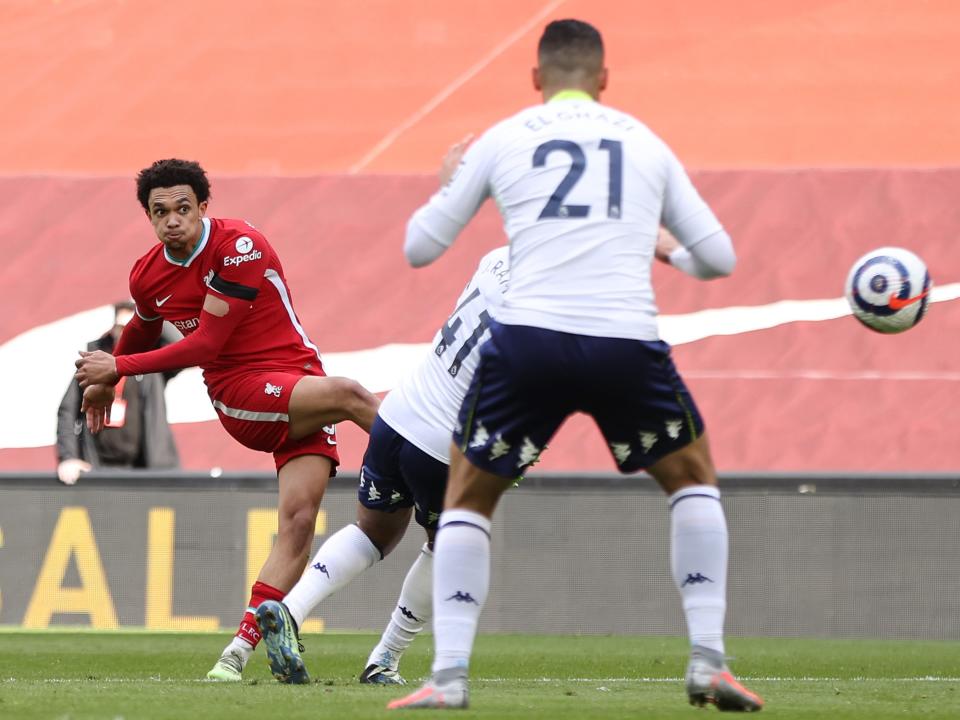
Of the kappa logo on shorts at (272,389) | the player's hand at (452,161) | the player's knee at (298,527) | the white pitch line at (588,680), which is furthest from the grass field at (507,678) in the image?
the player's hand at (452,161)

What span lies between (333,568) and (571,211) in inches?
94.9

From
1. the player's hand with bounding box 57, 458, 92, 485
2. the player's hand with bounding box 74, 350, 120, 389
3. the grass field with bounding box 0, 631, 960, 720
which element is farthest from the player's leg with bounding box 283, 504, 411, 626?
the player's hand with bounding box 57, 458, 92, 485

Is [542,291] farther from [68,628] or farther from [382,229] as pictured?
[382,229]

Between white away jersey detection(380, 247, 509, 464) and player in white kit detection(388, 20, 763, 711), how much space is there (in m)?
1.24

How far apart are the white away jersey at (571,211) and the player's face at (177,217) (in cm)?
232

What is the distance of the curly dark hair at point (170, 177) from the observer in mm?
7043

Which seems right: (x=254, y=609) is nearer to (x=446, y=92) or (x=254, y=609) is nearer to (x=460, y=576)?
(x=460, y=576)

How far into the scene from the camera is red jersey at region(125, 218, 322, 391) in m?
7.04

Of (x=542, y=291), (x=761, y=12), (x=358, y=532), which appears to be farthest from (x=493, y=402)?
(x=761, y=12)

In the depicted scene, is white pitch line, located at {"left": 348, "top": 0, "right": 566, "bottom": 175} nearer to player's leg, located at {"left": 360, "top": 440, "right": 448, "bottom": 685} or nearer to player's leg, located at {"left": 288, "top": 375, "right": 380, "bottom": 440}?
player's leg, located at {"left": 288, "top": 375, "right": 380, "bottom": 440}

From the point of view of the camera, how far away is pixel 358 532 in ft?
22.5

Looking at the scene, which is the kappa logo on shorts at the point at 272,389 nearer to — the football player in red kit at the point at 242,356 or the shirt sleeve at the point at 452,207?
the football player in red kit at the point at 242,356

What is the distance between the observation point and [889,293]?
304 inches

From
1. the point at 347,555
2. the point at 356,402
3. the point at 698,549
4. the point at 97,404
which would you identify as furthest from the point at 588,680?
the point at 698,549
